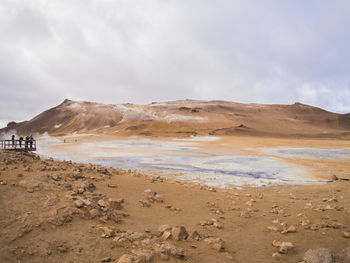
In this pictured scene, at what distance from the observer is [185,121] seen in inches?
2709

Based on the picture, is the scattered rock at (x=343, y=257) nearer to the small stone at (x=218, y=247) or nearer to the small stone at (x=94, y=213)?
the small stone at (x=218, y=247)

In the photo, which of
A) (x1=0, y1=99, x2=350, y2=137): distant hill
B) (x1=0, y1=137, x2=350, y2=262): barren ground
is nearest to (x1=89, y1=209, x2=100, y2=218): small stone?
(x1=0, y1=137, x2=350, y2=262): barren ground

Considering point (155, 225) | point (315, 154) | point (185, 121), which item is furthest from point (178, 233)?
point (185, 121)

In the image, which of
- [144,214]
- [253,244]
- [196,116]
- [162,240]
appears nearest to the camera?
[162,240]

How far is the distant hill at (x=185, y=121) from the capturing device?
59.7 meters

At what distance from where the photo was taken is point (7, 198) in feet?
16.6

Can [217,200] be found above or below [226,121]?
below

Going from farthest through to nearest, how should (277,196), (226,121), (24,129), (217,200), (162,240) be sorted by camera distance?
(24,129)
(226,121)
(277,196)
(217,200)
(162,240)

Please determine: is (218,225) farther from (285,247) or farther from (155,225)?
(285,247)

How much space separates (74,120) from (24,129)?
19.7 metres

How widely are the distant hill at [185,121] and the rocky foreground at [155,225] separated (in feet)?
158

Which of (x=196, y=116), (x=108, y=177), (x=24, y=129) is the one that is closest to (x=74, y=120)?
(x=24, y=129)

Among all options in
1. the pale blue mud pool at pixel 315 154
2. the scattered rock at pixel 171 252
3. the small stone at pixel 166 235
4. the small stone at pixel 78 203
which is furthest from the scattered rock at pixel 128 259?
the pale blue mud pool at pixel 315 154

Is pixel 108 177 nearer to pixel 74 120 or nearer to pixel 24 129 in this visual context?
pixel 74 120
